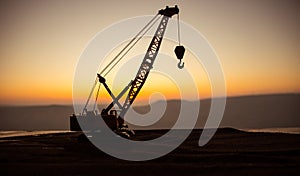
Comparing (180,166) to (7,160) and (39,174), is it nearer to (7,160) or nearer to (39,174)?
(39,174)

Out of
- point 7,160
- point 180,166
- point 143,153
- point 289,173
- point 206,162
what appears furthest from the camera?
point 143,153

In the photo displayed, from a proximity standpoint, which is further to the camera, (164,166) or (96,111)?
(96,111)

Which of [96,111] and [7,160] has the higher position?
[96,111]

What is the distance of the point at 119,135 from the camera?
3809cm

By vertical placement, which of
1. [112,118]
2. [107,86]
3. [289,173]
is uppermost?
[107,86]

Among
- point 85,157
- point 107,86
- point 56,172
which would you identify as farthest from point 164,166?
point 107,86

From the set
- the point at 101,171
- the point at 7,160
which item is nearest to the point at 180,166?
the point at 101,171

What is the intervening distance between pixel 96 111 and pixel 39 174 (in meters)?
18.2

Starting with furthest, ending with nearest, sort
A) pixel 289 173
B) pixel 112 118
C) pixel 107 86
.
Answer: pixel 107 86, pixel 112 118, pixel 289 173

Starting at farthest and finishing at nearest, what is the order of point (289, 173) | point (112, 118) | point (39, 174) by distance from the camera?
point (112, 118) → point (39, 174) → point (289, 173)

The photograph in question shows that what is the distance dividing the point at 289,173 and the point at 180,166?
648cm

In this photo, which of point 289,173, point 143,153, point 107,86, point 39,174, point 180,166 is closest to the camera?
point 289,173

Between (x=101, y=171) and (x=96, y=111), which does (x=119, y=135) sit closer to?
(x=96, y=111)

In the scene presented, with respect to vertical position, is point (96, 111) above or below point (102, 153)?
above
